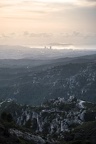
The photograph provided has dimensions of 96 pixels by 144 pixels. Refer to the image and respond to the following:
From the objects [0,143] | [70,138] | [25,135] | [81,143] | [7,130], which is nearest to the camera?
[0,143]

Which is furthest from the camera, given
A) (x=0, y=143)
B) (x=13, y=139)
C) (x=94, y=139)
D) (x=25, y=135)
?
(x=94, y=139)

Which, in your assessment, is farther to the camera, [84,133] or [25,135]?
[84,133]

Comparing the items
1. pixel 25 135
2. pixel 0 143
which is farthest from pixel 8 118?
pixel 0 143

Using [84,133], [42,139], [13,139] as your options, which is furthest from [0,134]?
[84,133]

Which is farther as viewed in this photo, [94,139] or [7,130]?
[94,139]

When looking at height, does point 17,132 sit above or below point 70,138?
above

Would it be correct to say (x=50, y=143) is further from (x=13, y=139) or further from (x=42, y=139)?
(x=13, y=139)

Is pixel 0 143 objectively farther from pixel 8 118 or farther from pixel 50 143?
pixel 8 118

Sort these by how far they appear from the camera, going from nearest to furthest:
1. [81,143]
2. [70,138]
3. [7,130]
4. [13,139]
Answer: [13,139] → [7,130] → [81,143] → [70,138]

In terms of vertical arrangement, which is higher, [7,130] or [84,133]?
[7,130]
